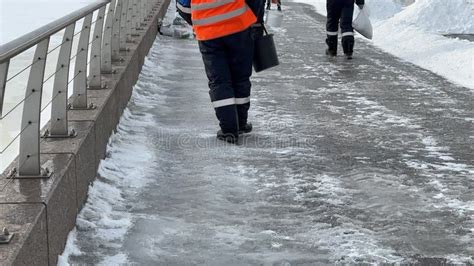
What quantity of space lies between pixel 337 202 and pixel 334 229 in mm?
515

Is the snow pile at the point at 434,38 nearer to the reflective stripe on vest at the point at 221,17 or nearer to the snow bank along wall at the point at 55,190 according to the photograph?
the reflective stripe on vest at the point at 221,17

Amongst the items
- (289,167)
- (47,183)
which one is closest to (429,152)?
(289,167)

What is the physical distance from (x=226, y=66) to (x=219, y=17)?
449 millimetres

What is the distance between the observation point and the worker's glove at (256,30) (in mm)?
6834

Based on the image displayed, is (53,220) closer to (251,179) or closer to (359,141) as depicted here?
(251,179)

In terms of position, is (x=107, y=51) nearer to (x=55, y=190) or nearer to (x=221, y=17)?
(x=221, y=17)

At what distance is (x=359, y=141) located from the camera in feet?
22.2

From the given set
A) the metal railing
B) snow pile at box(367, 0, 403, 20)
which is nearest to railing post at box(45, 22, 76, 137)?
the metal railing

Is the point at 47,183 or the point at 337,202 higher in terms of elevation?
the point at 47,183

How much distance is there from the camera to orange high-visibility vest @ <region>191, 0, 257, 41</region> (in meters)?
6.45

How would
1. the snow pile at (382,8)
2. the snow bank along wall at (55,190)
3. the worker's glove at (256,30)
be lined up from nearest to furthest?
1. the snow bank along wall at (55,190)
2. the worker's glove at (256,30)
3. the snow pile at (382,8)

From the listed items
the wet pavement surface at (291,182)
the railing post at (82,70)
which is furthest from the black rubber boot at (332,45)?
the railing post at (82,70)

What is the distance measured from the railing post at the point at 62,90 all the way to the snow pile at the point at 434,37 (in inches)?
241

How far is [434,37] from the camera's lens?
1459 centimetres
